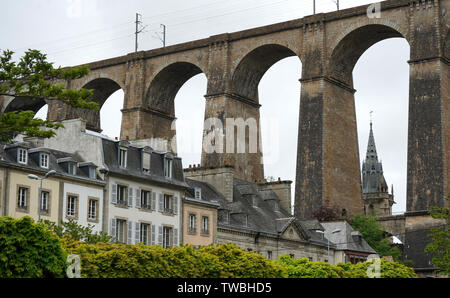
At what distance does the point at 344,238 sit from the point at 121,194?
65.8 ft

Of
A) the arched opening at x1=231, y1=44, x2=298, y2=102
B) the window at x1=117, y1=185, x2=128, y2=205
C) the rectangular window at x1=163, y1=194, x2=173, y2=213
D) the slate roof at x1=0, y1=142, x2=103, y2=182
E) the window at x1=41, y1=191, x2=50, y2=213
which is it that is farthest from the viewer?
the arched opening at x1=231, y1=44, x2=298, y2=102

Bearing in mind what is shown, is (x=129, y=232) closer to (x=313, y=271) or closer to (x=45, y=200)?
(x=45, y=200)

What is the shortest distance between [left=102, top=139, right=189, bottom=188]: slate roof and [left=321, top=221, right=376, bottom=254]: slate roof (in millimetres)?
14602

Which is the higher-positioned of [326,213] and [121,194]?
[121,194]

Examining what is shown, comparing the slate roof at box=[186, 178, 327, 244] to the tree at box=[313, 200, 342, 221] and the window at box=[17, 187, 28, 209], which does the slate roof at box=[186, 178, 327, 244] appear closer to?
the tree at box=[313, 200, 342, 221]

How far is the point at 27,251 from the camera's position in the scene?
23.7 m

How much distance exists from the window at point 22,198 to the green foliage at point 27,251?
1481 centimetres

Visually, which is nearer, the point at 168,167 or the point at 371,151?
the point at 168,167

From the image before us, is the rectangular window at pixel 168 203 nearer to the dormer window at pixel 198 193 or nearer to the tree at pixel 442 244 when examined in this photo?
the dormer window at pixel 198 193

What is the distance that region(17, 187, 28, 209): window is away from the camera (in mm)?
38956

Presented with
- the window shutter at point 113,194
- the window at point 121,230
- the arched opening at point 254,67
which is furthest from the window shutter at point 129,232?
the arched opening at point 254,67

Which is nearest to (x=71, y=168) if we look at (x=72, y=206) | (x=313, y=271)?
(x=72, y=206)

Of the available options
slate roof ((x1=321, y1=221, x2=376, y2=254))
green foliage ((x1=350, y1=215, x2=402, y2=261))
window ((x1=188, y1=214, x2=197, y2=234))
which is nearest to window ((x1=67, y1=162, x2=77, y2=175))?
window ((x1=188, y1=214, x2=197, y2=234))
